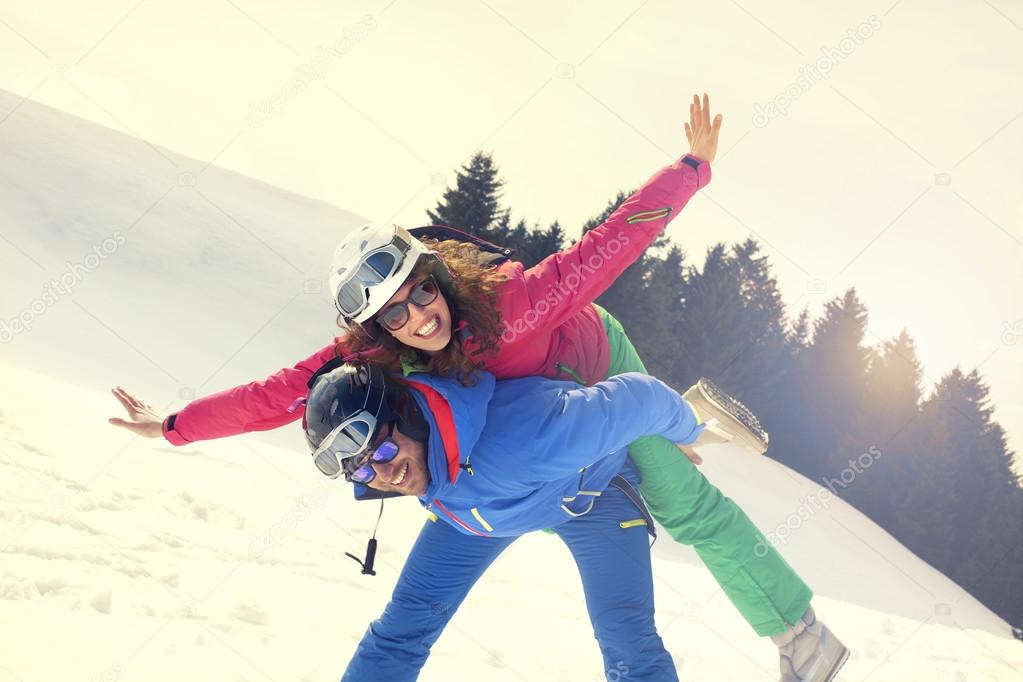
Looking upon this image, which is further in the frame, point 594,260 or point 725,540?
point 725,540

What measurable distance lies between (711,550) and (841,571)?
12345 millimetres

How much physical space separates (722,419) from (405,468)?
1564mm

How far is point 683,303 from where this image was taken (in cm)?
3238

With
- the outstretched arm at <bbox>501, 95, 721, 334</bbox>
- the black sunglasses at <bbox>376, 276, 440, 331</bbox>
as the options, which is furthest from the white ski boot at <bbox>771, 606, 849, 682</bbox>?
the black sunglasses at <bbox>376, 276, 440, 331</bbox>

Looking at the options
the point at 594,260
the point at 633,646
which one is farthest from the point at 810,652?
the point at 594,260

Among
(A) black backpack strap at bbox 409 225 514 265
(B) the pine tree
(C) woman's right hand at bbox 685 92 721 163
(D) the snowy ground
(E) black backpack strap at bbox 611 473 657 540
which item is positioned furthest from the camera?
(B) the pine tree

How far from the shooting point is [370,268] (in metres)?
2.86

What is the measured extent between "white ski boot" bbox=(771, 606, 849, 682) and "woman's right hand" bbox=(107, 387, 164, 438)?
9.57 ft

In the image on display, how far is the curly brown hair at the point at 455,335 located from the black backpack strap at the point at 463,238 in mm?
182

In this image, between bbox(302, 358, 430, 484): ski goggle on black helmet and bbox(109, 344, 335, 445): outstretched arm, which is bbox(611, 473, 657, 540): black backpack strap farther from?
bbox(109, 344, 335, 445): outstretched arm

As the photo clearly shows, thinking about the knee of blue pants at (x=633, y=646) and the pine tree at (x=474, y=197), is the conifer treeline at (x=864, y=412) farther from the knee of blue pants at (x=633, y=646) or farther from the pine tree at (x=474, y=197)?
the knee of blue pants at (x=633, y=646)

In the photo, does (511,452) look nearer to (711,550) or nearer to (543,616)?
(711,550)

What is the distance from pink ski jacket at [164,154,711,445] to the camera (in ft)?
10.0

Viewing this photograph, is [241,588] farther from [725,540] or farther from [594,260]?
[594,260]
